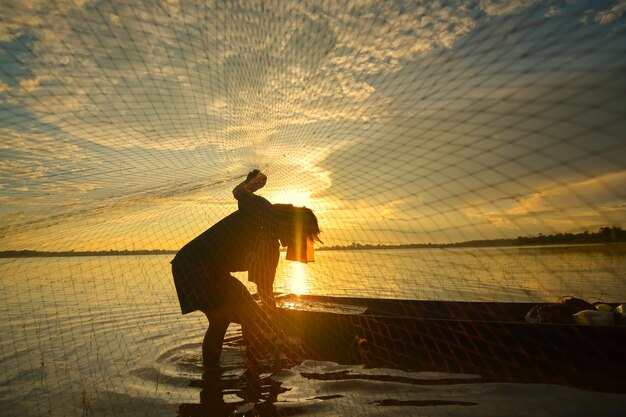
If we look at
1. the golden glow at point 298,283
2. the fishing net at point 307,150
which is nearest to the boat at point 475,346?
the fishing net at point 307,150

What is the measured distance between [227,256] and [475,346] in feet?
10.6

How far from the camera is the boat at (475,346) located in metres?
4.40

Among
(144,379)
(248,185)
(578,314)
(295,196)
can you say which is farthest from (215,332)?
(578,314)

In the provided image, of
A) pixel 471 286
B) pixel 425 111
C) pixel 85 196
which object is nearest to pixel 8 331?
pixel 85 196

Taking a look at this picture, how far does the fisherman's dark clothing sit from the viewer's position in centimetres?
429

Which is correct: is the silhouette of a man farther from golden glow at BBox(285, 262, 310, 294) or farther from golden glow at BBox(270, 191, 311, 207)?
golden glow at BBox(285, 262, 310, 294)

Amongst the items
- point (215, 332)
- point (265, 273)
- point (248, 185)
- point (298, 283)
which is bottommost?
point (298, 283)

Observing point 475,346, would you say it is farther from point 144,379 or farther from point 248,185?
point 144,379

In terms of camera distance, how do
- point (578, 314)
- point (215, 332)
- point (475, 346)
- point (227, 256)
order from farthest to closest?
point (578, 314) → point (475, 346) → point (215, 332) → point (227, 256)

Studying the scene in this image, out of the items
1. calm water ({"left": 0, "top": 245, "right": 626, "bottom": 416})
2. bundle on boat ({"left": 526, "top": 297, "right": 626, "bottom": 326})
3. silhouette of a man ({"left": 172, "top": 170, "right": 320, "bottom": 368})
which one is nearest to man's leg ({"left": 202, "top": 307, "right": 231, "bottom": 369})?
silhouette of a man ({"left": 172, "top": 170, "right": 320, "bottom": 368})

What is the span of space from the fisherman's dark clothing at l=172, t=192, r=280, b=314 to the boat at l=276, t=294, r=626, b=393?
1862mm

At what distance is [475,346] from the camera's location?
4.89 m

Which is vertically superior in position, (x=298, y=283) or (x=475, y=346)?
(x=298, y=283)

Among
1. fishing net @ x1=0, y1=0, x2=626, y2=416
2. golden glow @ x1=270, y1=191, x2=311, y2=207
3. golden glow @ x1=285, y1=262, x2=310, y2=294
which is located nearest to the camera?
fishing net @ x1=0, y1=0, x2=626, y2=416
